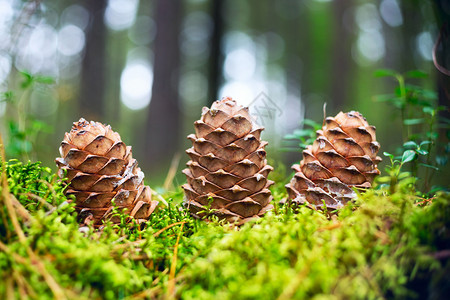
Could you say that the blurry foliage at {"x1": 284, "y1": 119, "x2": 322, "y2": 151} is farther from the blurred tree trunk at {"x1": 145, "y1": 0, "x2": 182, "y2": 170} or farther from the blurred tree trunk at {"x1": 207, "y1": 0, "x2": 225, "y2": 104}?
the blurred tree trunk at {"x1": 207, "y1": 0, "x2": 225, "y2": 104}

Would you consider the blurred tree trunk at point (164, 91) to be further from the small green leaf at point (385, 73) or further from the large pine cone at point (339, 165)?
the large pine cone at point (339, 165)

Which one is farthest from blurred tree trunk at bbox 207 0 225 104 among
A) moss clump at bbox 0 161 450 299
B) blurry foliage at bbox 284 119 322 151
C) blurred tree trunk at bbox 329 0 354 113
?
moss clump at bbox 0 161 450 299

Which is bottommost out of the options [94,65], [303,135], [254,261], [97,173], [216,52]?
[254,261]

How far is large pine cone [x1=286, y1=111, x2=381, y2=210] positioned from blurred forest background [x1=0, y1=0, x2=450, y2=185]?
1.49ft

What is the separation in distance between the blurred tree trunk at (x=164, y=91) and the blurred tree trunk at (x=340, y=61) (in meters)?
5.23

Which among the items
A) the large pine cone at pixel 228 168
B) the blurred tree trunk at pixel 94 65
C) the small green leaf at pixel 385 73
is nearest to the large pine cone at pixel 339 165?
the large pine cone at pixel 228 168

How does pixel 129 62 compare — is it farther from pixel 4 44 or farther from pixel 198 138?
pixel 198 138

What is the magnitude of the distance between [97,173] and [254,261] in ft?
2.64

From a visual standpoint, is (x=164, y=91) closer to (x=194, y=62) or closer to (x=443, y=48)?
(x=443, y=48)

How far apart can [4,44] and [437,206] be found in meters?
3.10

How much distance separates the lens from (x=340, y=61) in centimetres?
988

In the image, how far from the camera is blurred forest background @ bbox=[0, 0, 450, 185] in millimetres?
2633

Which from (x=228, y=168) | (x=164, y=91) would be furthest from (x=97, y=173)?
(x=164, y=91)

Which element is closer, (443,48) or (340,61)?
(443,48)
